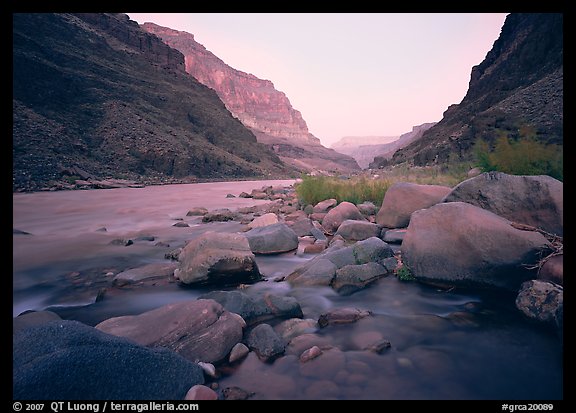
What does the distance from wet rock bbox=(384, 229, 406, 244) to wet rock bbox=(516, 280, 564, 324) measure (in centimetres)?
306

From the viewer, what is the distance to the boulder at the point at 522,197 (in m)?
4.07

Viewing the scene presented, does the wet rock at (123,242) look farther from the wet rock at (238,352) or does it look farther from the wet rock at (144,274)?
the wet rock at (238,352)

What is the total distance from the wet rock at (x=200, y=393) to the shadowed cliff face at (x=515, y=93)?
655 inches

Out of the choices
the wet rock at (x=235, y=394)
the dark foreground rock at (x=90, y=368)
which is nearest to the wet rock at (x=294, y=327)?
the wet rock at (x=235, y=394)

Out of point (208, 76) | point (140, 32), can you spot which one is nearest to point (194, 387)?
point (140, 32)

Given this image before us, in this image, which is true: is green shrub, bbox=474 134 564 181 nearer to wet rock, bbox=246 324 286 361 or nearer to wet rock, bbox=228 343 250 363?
wet rock, bbox=246 324 286 361

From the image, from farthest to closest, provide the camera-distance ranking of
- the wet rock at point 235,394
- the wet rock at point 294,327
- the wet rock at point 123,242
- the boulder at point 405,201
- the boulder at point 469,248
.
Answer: the wet rock at point 123,242, the boulder at point 405,201, the boulder at point 469,248, the wet rock at point 294,327, the wet rock at point 235,394

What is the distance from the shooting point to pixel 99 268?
5699 millimetres

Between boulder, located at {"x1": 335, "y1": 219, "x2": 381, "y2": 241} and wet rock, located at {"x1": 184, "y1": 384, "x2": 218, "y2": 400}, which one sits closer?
wet rock, located at {"x1": 184, "y1": 384, "x2": 218, "y2": 400}

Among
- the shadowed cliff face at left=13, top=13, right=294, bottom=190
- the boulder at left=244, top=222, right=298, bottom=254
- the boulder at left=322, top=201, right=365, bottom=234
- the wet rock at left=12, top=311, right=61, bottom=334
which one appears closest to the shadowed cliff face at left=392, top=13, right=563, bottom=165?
the boulder at left=322, top=201, right=365, bottom=234

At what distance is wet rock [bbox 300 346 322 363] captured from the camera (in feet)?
8.69

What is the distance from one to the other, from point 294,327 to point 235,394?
1.11 metres
